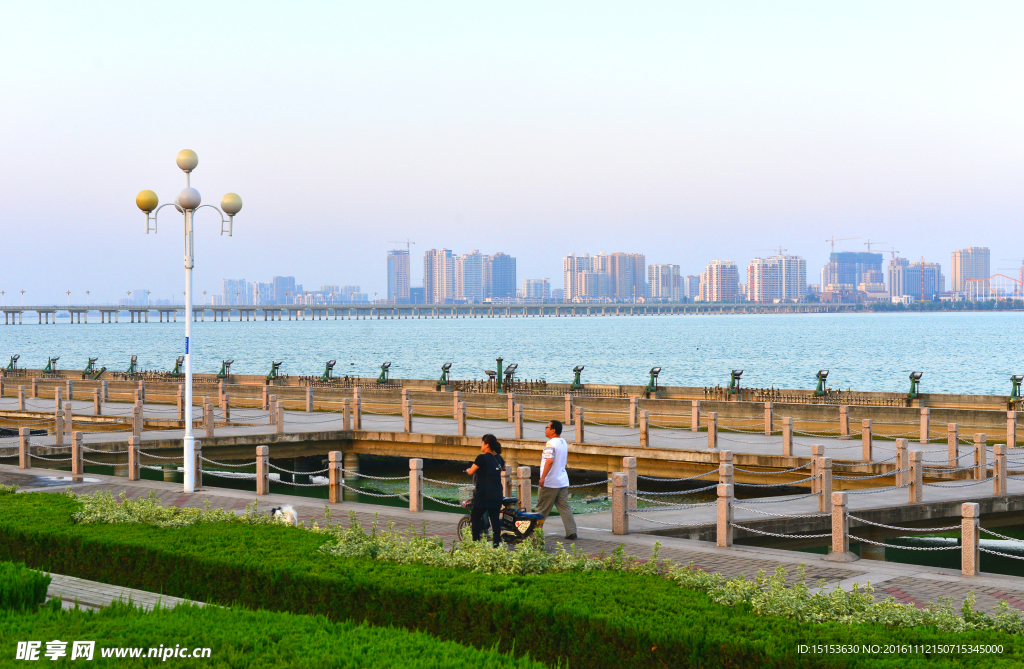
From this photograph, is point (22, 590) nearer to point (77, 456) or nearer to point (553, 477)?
point (553, 477)

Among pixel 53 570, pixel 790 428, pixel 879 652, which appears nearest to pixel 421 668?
pixel 879 652

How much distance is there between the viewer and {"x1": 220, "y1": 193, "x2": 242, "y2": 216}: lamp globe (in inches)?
781

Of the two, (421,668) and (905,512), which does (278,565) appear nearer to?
(421,668)

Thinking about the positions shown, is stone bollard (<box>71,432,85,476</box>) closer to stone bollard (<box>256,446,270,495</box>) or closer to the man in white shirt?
stone bollard (<box>256,446,270,495</box>)

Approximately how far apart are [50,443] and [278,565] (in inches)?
744

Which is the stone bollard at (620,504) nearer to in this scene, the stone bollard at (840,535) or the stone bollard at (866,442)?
the stone bollard at (840,535)

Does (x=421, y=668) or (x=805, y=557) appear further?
(x=805, y=557)

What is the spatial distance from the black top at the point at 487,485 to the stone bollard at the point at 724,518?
3.22 m

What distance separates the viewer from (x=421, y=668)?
6953 millimetres

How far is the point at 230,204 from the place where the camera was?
65.2 feet

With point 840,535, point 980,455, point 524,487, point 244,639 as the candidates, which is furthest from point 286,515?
point 980,455

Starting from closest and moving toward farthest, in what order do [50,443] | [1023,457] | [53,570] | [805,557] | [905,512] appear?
[53,570] → [805,557] → [905,512] → [1023,457] → [50,443]

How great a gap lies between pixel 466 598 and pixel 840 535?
6.16 meters

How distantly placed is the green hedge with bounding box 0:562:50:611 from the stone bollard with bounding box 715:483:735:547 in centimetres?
857
